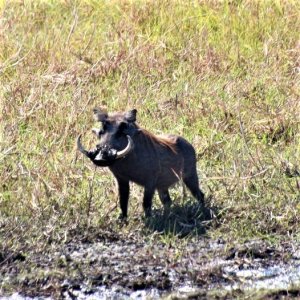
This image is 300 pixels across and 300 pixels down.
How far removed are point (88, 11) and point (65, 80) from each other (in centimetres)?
199

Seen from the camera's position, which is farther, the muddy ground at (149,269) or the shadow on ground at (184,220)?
the shadow on ground at (184,220)

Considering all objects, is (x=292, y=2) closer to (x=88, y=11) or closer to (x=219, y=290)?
(x=88, y=11)

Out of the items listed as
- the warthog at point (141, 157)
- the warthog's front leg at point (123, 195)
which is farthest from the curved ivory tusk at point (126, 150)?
the warthog's front leg at point (123, 195)

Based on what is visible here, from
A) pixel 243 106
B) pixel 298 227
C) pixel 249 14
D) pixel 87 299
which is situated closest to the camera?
pixel 87 299

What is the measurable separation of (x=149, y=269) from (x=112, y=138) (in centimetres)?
92

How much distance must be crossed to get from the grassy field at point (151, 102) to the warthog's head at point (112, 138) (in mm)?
488

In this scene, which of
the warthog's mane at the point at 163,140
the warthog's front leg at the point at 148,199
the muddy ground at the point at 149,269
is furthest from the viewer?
the warthog's mane at the point at 163,140

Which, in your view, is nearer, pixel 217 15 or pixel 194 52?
pixel 194 52

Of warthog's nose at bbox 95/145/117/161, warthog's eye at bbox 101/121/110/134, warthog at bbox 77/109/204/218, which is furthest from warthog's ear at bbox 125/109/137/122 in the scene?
warthog's nose at bbox 95/145/117/161

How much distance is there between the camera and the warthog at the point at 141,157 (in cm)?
676

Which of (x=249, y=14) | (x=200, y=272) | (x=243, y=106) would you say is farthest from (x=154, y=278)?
(x=249, y=14)

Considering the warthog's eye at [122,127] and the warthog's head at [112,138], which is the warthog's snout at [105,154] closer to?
the warthog's head at [112,138]

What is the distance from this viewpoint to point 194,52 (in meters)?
10.3

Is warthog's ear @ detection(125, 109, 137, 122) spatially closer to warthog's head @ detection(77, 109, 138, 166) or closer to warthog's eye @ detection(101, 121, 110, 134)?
warthog's head @ detection(77, 109, 138, 166)
